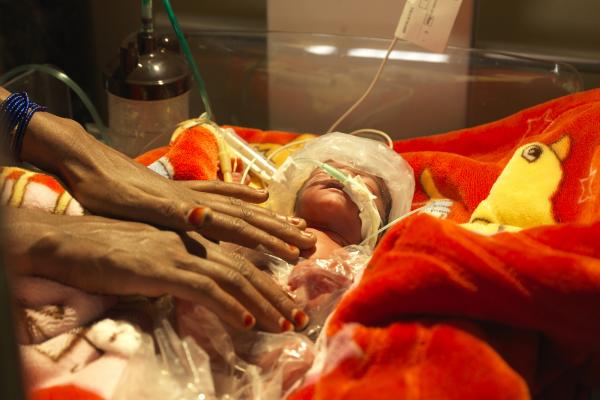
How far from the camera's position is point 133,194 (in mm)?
1149

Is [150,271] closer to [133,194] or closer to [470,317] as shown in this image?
[133,194]

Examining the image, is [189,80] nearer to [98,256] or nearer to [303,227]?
[303,227]

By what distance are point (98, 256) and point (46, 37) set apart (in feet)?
3.97

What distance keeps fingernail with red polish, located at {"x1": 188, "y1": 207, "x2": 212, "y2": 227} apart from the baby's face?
1.26ft

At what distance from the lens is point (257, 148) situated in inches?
70.9

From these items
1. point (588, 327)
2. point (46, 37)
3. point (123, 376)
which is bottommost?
point (123, 376)

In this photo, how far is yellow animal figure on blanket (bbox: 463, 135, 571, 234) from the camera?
1.37m

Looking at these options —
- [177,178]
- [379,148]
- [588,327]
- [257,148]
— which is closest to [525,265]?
[588,327]

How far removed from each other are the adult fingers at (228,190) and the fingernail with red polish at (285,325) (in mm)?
342

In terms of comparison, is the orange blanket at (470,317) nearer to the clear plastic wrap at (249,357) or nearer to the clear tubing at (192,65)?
the clear plastic wrap at (249,357)

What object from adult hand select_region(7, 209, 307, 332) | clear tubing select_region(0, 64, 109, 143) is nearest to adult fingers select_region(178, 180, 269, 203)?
adult hand select_region(7, 209, 307, 332)

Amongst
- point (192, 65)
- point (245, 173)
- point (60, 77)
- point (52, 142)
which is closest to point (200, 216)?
point (52, 142)

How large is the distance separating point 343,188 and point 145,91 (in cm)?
55

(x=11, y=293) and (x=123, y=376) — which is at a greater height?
(x=11, y=293)
